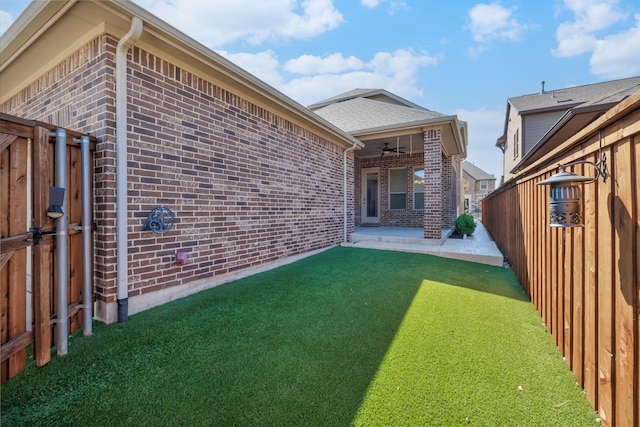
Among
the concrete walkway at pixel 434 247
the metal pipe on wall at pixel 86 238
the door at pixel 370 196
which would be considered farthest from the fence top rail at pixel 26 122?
the door at pixel 370 196

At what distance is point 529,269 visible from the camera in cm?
362

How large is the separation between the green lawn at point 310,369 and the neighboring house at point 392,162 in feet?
16.0

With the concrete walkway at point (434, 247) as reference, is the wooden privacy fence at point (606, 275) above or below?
above

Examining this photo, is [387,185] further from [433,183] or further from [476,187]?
[476,187]

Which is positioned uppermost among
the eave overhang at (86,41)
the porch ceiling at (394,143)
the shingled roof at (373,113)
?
the shingled roof at (373,113)

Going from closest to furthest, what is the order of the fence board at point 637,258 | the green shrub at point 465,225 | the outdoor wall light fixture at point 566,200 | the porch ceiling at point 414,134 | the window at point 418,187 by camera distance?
1. the fence board at point 637,258
2. the outdoor wall light fixture at point 566,200
3. the porch ceiling at point 414,134
4. the green shrub at point 465,225
5. the window at point 418,187

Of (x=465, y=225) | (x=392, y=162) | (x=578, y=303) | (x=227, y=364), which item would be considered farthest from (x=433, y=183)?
(x=227, y=364)

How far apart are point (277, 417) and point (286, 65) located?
849cm

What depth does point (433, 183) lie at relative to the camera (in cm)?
723

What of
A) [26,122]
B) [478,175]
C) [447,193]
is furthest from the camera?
[478,175]

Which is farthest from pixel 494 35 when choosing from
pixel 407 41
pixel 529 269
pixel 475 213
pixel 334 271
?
pixel 475 213

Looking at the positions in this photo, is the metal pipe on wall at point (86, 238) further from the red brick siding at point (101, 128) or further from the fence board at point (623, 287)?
the fence board at point (623, 287)

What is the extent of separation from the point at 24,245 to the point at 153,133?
1755 millimetres

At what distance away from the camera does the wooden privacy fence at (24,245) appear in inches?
74.7
